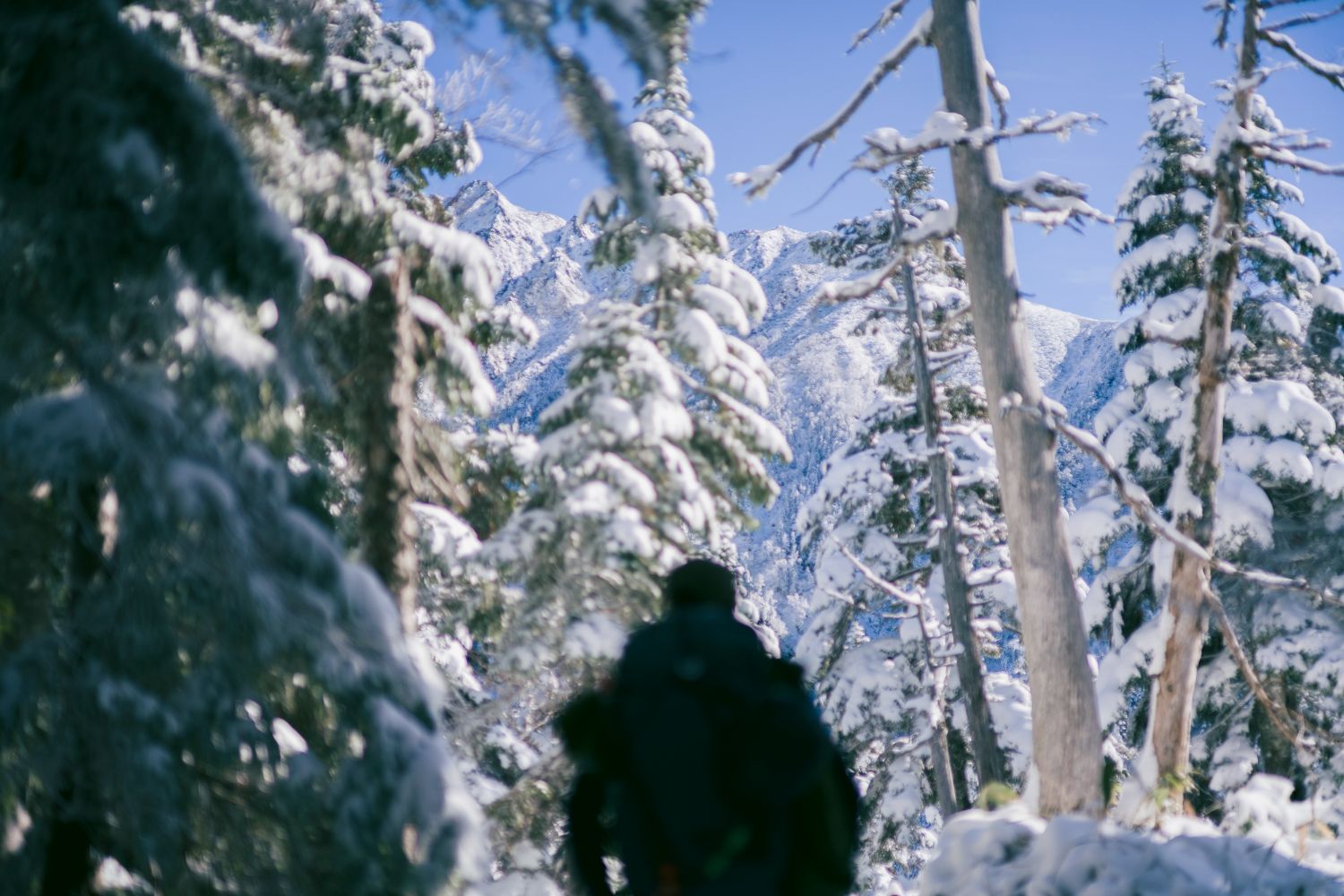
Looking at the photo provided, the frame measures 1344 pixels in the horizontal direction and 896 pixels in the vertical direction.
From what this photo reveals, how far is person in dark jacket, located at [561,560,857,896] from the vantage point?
226cm

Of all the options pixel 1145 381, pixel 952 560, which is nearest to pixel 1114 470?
pixel 952 560

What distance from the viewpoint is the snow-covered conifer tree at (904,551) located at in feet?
48.2

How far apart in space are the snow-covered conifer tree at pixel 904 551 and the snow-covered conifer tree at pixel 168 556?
488 inches

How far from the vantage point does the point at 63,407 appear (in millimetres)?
2389

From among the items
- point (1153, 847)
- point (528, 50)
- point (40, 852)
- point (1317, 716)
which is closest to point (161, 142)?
point (528, 50)

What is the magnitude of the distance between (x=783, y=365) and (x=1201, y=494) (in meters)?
4.28

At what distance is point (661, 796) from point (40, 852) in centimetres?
184

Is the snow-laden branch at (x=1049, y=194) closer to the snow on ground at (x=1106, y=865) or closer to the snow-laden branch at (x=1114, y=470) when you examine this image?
the snow-laden branch at (x=1114, y=470)

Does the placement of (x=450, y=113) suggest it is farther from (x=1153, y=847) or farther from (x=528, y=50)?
(x=1153, y=847)

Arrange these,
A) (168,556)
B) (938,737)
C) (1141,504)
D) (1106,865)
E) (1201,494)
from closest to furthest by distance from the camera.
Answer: (168,556) < (1106,865) < (1141,504) < (1201,494) < (938,737)

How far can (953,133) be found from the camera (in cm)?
617

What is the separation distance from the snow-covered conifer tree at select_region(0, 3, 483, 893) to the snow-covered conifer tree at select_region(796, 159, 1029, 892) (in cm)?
1239

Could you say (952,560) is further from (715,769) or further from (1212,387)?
(715,769)

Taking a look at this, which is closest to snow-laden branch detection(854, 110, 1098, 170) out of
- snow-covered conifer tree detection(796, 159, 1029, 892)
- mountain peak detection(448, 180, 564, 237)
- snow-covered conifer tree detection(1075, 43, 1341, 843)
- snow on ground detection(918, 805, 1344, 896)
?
mountain peak detection(448, 180, 564, 237)
